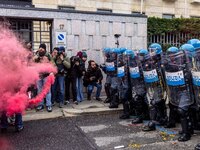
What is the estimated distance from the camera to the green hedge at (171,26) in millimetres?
12344

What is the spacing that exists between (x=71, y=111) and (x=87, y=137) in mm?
1992

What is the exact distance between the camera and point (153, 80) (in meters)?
6.66

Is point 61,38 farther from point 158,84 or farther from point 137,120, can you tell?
point 158,84

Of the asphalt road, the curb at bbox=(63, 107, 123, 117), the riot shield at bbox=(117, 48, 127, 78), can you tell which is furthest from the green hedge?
the asphalt road

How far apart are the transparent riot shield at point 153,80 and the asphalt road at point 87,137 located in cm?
70

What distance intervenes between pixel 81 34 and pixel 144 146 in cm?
538

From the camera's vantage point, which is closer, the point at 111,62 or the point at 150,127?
the point at 150,127

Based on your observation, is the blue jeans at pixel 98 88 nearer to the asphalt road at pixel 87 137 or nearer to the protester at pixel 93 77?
the protester at pixel 93 77

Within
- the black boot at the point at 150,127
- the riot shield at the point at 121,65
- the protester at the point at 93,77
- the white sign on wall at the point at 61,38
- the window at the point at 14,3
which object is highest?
the window at the point at 14,3

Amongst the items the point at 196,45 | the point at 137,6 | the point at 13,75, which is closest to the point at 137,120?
the point at 196,45

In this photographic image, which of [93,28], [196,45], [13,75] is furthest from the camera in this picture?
[93,28]

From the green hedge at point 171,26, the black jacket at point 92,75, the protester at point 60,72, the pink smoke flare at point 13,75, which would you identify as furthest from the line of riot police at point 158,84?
the green hedge at point 171,26

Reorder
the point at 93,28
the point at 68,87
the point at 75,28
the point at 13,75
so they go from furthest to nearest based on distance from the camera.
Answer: the point at 93,28, the point at 75,28, the point at 68,87, the point at 13,75

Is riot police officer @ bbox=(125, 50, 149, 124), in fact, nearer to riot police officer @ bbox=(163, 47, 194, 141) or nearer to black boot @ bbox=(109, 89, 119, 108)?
black boot @ bbox=(109, 89, 119, 108)
